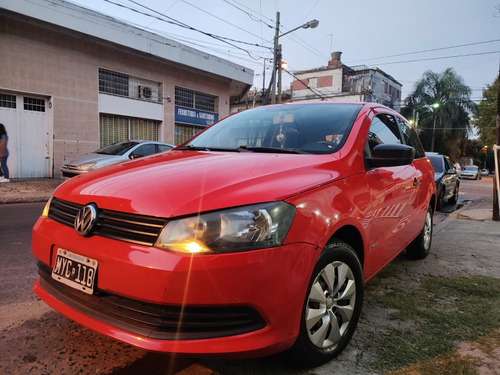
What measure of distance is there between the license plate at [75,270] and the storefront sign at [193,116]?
584 inches

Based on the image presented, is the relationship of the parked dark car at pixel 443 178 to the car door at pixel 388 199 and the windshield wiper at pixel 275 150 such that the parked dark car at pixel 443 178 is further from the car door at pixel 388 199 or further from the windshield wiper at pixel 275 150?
the windshield wiper at pixel 275 150

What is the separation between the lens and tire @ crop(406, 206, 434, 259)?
3.95 metres

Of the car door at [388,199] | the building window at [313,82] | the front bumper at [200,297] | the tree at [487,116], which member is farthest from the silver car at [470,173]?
the front bumper at [200,297]

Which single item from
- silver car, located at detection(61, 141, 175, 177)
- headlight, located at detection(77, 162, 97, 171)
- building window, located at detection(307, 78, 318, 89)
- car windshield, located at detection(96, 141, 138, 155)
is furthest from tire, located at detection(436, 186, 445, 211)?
building window, located at detection(307, 78, 318, 89)

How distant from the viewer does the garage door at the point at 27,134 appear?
1114 cm

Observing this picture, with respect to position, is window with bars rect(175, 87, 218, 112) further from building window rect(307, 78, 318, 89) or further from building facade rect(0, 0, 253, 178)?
building window rect(307, 78, 318, 89)

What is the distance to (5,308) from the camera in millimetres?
2541

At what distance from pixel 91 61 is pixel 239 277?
13611 mm

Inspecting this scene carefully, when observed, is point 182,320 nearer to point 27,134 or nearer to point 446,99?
point 27,134

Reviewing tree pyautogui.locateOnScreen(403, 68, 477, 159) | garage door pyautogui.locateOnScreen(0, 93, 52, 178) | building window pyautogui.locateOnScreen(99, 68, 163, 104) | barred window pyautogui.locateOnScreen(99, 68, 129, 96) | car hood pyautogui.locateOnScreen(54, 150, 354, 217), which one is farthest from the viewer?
tree pyautogui.locateOnScreen(403, 68, 477, 159)

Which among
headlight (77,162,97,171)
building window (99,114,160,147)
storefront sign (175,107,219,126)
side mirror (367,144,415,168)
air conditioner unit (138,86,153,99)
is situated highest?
air conditioner unit (138,86,153,99)

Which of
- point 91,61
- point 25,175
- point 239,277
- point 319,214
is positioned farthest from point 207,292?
point 91,61

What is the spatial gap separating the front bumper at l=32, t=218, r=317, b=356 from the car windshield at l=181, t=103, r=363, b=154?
1007mm

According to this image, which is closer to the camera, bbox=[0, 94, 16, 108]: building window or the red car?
the red car
